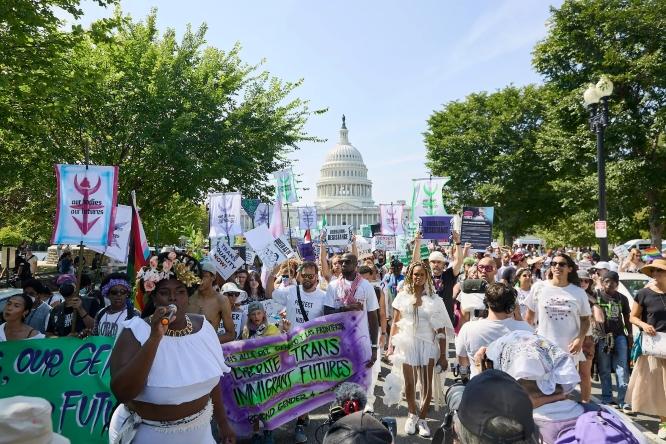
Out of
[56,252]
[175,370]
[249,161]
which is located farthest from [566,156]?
[56,252]

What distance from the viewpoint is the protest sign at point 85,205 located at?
6008mm

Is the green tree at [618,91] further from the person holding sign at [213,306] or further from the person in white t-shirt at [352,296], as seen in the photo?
the person holding sign at [213,306]

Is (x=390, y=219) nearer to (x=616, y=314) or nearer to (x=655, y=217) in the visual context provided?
(x=655, y=217)

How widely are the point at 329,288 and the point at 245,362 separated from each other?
1.42m

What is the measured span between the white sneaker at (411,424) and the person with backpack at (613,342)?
101 inches

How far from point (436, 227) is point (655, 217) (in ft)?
53.7

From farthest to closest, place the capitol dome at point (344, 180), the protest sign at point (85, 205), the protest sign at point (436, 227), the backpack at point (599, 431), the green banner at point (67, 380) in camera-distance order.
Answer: the capitol dome at point (344, 180), the protest sign at point (436, 227), the protest sign at point (85, 205), the green banner at point (67, 380), the backpack at point (599, 431)

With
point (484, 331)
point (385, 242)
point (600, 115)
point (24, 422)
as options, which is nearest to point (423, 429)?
point (484, 331)

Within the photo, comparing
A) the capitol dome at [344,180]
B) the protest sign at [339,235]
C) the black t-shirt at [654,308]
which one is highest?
the capitol dome at [344,180]

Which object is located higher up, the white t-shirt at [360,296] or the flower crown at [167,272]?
the flower crown at [167,272]

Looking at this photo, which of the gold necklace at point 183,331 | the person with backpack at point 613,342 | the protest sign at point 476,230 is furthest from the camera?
the protest sign at point 476,230

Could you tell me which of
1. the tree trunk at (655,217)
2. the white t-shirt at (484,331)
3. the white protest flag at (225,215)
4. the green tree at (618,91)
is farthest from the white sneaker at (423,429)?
the tree trunk at (655,217)

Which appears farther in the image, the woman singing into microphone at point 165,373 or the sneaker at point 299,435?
the sneaker at point 299,435

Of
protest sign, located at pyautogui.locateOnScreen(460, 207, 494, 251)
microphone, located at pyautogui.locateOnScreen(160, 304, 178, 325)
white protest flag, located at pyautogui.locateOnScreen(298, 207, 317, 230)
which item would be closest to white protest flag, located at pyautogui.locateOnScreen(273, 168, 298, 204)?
protest sign, located at pyautogui.locateOnScreen(460, 207, 494, 251)
